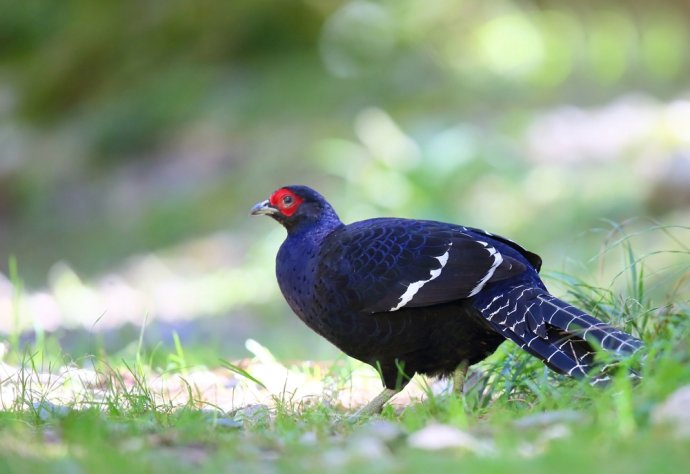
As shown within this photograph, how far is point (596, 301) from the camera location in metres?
4.77

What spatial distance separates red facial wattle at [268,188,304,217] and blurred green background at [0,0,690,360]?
1.62 meters

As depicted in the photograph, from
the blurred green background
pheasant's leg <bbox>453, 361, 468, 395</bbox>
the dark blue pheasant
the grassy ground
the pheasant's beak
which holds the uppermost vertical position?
the blurred green background

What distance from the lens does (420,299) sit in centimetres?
447

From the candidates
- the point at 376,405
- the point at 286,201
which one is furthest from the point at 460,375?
the point at 286,201

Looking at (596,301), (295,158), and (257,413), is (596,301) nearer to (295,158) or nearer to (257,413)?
(257,413)

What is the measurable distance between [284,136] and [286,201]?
8.66 metres

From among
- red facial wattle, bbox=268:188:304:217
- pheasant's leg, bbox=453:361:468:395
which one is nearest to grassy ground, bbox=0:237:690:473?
pheasant's leg, bbox=453:361:468:395

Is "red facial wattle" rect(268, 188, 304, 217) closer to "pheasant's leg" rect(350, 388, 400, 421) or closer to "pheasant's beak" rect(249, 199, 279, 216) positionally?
"pheasant's beak" rect(249, 199, 279, 216)

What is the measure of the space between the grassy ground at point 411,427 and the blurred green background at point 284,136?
8.15ft

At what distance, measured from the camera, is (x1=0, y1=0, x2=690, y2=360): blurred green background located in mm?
9680

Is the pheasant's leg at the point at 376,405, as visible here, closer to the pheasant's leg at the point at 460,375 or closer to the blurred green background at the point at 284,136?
the pheasant's leg at the point at 460,375

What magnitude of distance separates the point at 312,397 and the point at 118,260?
8039 mm

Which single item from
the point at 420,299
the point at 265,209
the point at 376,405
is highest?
the point at 265,209

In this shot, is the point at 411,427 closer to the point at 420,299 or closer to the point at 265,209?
the point at 420,299
